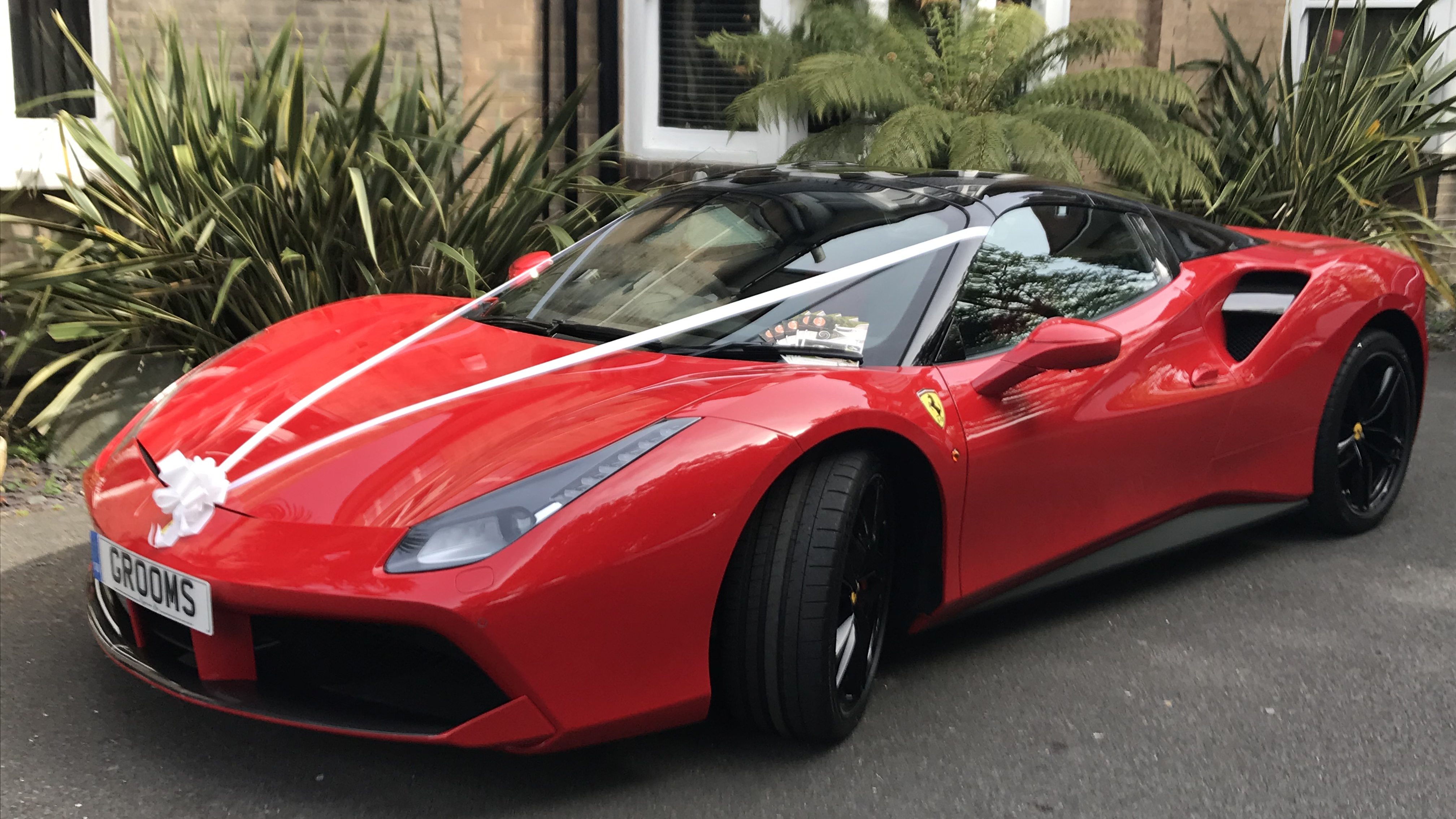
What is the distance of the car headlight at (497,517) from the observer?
7.50 ft

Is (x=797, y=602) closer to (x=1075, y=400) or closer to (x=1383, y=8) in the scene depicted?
(x=1075, y=400)

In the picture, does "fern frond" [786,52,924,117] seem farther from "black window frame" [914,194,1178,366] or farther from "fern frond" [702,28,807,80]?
"black window frame" [914,194,1178,366]

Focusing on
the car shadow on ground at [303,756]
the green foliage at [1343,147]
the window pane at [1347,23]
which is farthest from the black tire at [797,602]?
the window pane at [1347,23]

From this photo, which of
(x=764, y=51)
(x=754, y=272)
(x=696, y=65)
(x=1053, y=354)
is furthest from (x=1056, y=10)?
(x=1053, y=354)

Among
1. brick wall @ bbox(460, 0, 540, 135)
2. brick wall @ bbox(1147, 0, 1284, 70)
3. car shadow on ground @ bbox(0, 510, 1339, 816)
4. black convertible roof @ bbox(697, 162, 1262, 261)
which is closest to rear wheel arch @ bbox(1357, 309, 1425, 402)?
black convertible roof @ bbox(697, 162, 1262, 261)

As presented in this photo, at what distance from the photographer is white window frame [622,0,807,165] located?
8461mm

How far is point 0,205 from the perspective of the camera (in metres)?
6.17

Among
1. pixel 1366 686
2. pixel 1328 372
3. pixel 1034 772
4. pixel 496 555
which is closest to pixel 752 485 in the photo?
pixel 496 555

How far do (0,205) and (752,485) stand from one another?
17.0ft

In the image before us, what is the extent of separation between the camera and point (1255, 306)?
3.92 metres

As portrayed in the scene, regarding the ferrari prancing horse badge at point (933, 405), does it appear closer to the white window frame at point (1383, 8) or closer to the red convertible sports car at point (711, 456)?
the red convertible sports car at point (711, 456)

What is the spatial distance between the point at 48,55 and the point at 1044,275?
5822mm

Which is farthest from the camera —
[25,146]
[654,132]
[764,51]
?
[654,132]

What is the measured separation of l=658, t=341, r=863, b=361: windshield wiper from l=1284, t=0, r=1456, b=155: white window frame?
24.7ft
